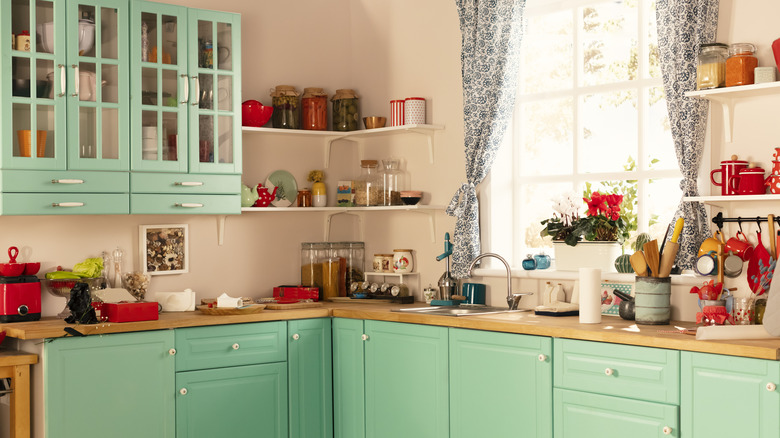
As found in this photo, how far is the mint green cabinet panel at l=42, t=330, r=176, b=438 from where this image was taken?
3660 millimetres

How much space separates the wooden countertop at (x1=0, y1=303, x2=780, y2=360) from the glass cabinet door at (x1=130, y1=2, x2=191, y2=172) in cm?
76

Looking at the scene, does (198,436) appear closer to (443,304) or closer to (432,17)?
(443,304)

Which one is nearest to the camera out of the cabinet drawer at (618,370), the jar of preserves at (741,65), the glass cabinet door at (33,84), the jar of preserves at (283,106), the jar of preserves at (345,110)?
the cabinet drawer at (618,370)

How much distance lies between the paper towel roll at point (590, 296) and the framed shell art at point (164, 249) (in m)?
2.09

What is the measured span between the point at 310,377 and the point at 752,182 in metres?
2.25

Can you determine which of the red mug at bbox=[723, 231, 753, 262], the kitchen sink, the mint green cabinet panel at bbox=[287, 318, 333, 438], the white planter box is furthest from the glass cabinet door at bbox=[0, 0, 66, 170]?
the red mug at bbox=[723, 231, 753, 262]

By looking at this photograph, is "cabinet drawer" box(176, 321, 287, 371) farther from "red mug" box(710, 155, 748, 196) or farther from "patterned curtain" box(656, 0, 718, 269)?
"red mug" box(710, 155, 748, 196)

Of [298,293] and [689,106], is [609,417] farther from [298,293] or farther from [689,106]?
[298,293]

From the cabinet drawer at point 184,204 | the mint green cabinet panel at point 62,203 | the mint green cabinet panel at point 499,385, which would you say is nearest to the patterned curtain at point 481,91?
the mint green cabinet panel at point 499,385

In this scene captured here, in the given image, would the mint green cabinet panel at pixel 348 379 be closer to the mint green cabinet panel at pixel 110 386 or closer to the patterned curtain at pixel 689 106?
the mint green cabinet panel at pixel 110 386

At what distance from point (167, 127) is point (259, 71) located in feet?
2.82

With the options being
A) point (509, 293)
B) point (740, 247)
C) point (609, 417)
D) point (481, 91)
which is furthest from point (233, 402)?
point (740, 247)

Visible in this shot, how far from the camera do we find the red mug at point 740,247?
351 centimetres

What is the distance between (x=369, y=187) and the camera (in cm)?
496
